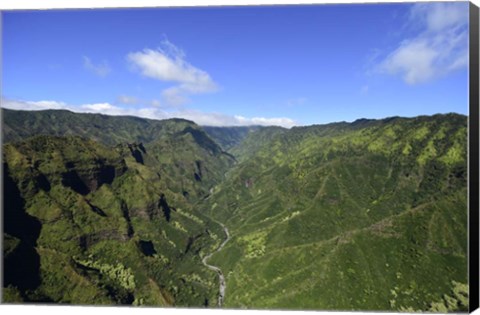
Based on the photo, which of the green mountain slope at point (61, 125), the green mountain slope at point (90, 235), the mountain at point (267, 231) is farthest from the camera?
the green mountain slope at point (61, 125)

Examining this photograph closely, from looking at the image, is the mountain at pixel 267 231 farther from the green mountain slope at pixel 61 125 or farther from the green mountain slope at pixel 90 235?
the green mountain slope at pixel 61 125

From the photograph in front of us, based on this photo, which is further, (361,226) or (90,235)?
(361,226)

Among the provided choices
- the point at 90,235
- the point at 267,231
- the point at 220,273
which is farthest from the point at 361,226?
the point at 90,235

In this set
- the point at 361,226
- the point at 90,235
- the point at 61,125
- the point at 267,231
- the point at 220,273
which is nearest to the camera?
the point at 90,235

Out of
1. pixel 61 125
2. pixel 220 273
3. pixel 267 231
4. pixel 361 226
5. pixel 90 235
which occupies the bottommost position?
pixel 220 273

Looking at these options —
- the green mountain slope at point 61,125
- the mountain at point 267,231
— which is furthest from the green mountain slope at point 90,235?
the green mountain slope at point 61,125

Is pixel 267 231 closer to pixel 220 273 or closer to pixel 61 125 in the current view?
pixel 220 273
